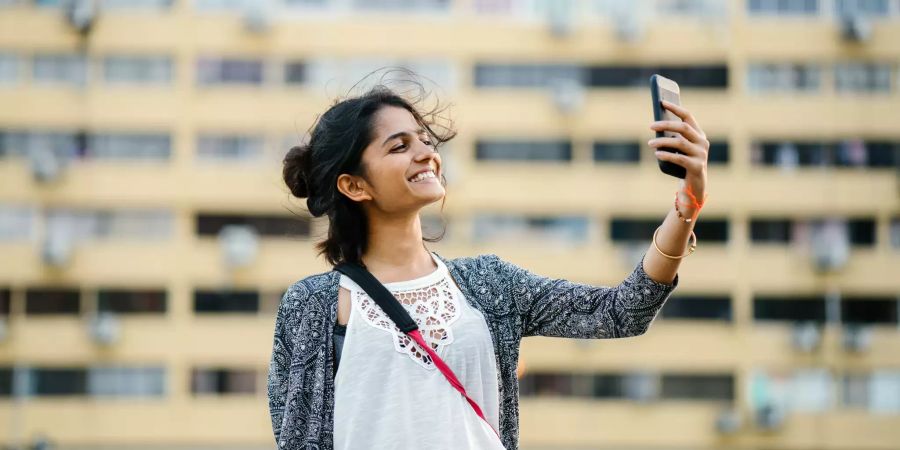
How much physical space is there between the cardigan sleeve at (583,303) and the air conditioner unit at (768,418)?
21.9 m

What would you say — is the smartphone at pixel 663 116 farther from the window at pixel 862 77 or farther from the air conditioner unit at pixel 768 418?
the window at pixel 862 77

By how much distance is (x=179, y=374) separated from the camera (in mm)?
23969

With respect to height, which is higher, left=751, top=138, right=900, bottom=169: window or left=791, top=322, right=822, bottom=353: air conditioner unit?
left=751, top=138, right=900, bottom=169: window

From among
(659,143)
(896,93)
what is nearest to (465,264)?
(659,143)

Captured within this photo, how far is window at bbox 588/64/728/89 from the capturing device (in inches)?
954

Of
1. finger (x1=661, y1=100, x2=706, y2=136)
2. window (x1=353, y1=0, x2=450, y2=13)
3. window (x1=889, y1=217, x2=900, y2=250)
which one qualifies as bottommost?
finger (x1=661, y1=100, x2=706, y2=136)

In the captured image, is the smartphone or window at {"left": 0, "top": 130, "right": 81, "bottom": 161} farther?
window at {"left": 0, "top": 130, "right": 81, "bottom": 161}

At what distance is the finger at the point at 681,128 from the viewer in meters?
2.27

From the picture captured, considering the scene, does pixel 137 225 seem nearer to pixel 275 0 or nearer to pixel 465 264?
pixel 275 0

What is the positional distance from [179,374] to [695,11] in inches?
462

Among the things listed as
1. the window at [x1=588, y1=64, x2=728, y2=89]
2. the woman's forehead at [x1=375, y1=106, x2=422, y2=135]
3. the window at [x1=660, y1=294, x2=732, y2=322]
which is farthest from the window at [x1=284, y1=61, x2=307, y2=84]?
the woman's forehead at [x1=375, y1=106, x2=422, y2=135]

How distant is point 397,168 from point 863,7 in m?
23.8

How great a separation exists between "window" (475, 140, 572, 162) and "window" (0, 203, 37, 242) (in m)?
8.47

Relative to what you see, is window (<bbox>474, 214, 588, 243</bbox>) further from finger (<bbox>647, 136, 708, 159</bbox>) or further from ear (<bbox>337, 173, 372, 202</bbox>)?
finger (<bbox>647, 136, 708, 159</bbox>)
